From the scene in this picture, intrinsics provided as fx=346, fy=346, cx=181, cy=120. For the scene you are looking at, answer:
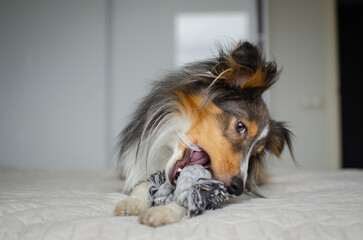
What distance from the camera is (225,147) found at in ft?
5.88

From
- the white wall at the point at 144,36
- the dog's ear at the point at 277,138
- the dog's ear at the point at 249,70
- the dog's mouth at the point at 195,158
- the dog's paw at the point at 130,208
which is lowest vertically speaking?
the dog's paw at the point at 130,208

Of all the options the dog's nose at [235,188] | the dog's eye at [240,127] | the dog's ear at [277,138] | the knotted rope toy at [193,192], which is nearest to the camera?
the knotted rope toy at [193,192]

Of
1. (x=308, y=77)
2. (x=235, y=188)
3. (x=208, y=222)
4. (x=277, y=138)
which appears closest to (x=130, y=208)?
(x=208, y=222)

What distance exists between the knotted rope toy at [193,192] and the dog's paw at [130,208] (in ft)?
0.39

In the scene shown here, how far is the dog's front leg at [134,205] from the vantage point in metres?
1.35

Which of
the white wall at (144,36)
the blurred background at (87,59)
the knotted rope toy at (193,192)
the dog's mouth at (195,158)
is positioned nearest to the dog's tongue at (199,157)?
the dog's mouth at (195,158)

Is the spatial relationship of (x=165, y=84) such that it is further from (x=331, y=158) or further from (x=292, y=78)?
(x=331, y=158)

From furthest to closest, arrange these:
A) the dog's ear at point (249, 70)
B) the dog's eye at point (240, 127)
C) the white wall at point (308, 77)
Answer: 1. the white wall at point (308, 77)
2. the dog's eye at point (240, 127)
3. the dog's ear at point (249, 70)

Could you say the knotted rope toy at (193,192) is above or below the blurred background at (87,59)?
below

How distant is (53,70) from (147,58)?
1.22m

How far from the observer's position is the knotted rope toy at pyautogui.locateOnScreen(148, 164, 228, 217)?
4.19ft

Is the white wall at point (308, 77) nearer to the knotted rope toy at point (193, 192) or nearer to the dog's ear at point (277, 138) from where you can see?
the dog's ear at point (277, 138)

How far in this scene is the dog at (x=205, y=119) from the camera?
1799 mm

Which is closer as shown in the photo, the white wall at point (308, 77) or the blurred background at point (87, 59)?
the blurred background at point (87, 59)
